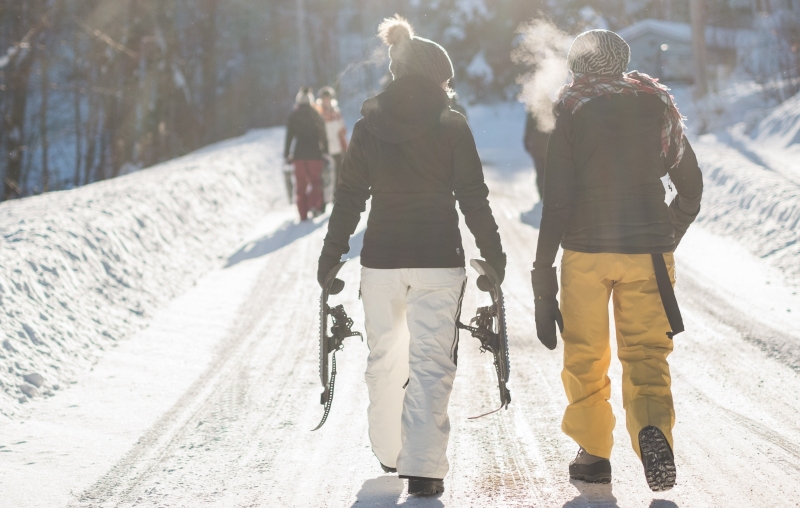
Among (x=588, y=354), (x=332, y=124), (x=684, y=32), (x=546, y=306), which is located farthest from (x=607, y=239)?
(x=684, y=32)

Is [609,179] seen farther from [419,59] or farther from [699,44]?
[699,44]

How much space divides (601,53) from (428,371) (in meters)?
1.56

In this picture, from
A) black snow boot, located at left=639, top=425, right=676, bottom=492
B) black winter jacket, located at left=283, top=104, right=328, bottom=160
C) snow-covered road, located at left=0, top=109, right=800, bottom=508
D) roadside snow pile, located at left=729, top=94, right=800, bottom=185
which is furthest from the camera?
roadside snow pile, located at left=729, top=94, right=800, bottom=185

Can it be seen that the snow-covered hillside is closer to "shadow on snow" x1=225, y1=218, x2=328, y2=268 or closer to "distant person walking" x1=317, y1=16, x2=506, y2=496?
"distant person walking" x1=317, y1=16, x2=506, y2=496

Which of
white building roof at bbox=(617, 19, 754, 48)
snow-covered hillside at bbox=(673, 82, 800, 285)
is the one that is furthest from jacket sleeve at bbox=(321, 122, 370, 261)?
white building roof at bbox=(617, 19, 754, 48)

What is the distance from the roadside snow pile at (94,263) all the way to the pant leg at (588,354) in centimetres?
335

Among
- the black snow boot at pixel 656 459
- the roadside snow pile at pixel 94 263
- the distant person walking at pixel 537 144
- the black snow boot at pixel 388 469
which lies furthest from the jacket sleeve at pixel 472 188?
the distant person walking at pixel 537 144

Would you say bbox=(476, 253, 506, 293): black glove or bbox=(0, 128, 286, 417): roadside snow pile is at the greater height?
bbox=(476, 253, 506, 293): black glove

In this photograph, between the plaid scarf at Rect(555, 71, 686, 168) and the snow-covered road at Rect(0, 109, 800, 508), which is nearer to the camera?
the plaid scarf at Rect(555, 71, 686, 168)

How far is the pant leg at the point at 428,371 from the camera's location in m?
3.84

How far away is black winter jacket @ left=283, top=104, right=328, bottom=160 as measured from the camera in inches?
497

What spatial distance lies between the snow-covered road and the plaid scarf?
59.7 inches

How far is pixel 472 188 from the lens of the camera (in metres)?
3.84

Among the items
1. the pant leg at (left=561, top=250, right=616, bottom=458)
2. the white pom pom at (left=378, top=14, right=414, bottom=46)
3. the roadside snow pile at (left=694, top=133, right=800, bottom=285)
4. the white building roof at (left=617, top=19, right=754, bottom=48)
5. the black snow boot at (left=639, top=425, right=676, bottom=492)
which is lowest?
the roadside snow pile at (left=694, top=133, right=800, bottom=285)
